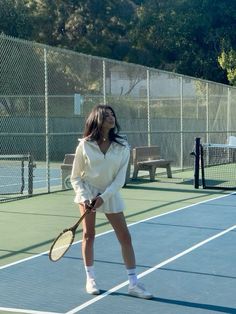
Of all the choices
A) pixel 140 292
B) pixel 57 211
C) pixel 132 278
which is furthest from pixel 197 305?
pixel 57 211

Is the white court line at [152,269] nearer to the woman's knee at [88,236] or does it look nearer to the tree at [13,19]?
the woman's knee at [88,236]

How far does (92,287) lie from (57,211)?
592cm

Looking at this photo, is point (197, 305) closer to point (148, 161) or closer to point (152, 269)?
point (152, 269)

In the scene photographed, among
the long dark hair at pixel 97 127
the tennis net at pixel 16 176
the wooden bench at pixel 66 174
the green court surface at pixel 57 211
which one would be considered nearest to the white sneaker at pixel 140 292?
the long dark hair at pixel 97 127

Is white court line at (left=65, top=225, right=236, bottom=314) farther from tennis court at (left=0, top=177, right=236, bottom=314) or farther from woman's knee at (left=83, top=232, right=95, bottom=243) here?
woman's knee at (left=83, top=232, right=95, bottom=243)

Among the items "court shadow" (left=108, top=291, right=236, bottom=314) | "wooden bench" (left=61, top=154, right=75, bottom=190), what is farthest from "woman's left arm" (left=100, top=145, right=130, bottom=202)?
"wooden bench" (left=61, top=154, right=75, bottom=190)

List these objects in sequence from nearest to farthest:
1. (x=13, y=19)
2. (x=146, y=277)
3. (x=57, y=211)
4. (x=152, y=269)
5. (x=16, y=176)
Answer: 1. (x=146, y=277)
2. (x=152, y=269)
3. (x=57, y=211)
4. (x=16, y=176)
5. (x=13, y=19)

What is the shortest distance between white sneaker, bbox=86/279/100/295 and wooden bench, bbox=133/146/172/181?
11542 mm

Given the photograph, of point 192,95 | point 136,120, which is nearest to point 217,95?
point 192,95

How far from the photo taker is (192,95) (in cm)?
2558

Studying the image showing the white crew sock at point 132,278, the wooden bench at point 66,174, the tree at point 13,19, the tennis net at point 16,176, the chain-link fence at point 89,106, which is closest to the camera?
the white crew sock at point 132,278

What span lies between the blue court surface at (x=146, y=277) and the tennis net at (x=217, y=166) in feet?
20.1

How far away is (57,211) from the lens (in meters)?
12.3

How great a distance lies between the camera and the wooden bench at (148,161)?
59.5ft
